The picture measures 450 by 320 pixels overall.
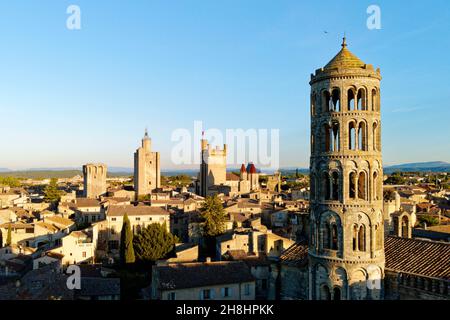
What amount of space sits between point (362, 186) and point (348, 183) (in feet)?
3.76

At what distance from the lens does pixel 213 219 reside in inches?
2425

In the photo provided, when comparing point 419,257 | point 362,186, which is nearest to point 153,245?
point 362,186

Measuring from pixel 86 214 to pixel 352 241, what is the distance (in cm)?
6215

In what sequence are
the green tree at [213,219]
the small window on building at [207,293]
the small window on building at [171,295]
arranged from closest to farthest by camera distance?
the small window on building at [171,295], the small window on building at [207,293], the green tree at [213,219]

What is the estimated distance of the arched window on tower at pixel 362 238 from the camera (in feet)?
82.8

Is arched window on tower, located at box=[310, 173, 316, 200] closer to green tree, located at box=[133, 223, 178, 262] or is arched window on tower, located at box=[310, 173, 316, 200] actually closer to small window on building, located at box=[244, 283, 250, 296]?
small window on building, located at box=[244, 283, 250, 296]

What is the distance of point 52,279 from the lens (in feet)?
119

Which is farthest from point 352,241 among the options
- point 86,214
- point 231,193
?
point 231,193

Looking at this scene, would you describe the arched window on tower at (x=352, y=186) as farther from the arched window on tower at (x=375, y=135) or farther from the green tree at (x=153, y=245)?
the green tree at (x=153, y=245)

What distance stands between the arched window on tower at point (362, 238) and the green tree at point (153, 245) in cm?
3311

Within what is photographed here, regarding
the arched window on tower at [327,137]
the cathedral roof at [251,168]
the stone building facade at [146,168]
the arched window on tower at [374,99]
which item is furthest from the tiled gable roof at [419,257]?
the stone building facade at [146,168]

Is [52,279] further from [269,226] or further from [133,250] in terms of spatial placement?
[269,226]

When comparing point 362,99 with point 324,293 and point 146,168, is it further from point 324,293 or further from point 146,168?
point 146,168
